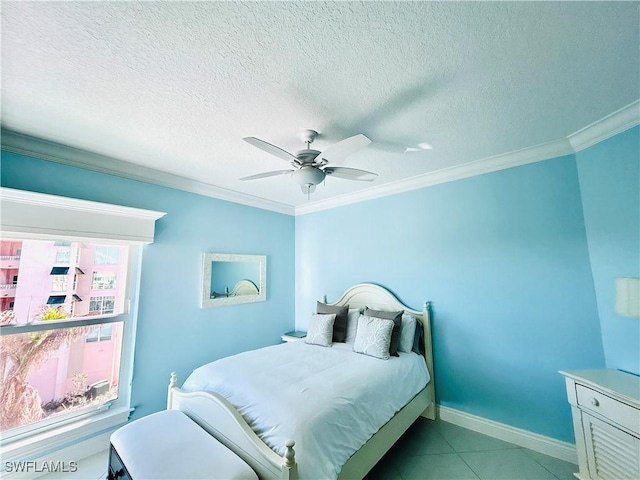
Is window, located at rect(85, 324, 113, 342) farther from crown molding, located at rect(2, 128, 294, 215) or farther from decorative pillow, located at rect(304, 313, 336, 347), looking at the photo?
decorative pillow, located at rect(304, 313, 336, 347)

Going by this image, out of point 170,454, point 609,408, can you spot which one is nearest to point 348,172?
point 170,454

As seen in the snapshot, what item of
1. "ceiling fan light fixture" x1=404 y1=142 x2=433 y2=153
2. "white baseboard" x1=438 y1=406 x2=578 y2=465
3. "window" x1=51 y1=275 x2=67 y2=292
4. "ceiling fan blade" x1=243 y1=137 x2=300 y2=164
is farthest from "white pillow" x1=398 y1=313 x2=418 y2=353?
"window" x1=51 y1=275 x2=67 y2=292

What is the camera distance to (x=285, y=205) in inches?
164

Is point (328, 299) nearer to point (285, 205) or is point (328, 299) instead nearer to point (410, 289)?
point (410, 289)

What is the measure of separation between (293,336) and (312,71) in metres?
3.20

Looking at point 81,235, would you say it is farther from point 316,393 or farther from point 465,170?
point 465,170

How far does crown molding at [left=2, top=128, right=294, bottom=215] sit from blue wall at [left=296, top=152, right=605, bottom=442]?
2.22 m

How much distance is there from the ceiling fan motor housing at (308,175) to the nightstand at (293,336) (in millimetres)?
2346

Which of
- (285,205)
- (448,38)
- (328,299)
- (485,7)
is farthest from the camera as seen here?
(285,205)

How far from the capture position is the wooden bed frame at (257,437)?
136cm

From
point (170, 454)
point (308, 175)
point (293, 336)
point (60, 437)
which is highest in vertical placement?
point (308, 175)

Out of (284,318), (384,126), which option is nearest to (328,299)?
(284,318)

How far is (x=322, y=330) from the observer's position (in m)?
2.92

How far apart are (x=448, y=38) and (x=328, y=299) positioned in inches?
124
